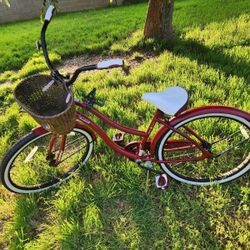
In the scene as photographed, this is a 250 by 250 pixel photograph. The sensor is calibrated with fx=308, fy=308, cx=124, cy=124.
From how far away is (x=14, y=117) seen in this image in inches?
169

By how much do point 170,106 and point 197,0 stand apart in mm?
10165

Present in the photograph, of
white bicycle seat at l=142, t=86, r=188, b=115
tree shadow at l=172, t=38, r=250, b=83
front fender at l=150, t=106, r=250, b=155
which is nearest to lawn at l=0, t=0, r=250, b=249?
tree shadow at l=172, t=38, r=250, b=83

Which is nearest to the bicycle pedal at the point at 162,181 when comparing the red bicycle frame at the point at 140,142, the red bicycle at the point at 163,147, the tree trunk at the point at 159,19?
the red bicycle at the point at 163,147

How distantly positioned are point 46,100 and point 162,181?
1290mm

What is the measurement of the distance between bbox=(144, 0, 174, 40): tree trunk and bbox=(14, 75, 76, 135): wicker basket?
3.74m

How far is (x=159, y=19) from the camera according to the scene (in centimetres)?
586

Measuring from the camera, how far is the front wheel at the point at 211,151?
2779mm

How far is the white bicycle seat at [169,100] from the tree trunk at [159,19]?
3788 millimetres

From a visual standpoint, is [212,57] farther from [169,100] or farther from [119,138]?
[169,100]

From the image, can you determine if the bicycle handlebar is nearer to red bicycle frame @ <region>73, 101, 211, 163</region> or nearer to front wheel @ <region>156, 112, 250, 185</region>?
red bicycle frame @ <region>73, 101, 211, 163</region>

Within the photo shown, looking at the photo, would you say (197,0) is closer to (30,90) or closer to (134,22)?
(134,22)

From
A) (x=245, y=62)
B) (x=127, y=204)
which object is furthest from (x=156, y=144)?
(x=245, y=62)

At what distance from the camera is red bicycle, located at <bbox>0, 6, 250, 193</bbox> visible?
7.91 ft

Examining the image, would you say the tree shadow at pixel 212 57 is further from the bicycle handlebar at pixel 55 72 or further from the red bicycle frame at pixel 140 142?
the bicycle handlebar at pixel 55 72
